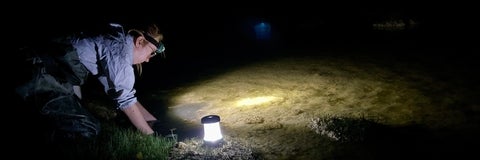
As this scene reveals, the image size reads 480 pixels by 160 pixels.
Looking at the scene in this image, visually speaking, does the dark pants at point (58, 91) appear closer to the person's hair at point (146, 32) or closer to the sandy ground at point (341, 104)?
the person's hair at point (146, 32)

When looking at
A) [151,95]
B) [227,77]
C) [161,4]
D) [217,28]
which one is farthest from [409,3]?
[151,95]

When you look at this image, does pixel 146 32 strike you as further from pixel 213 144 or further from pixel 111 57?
pixel 213 144

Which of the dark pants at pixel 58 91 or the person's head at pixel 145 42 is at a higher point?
the person's head at pixel 145 42

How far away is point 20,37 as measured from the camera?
13.9 feet

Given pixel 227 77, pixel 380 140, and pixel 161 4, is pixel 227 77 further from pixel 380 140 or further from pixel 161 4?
pixel 161 4

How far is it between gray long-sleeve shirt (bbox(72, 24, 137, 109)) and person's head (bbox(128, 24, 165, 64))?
0.51ft

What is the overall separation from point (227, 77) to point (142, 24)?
171 inches

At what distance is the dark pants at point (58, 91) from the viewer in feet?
12.8

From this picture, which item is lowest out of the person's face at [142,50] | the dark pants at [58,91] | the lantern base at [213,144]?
the lantern base at [213,144]

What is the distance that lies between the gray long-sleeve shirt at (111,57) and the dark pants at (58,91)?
5.9 inches

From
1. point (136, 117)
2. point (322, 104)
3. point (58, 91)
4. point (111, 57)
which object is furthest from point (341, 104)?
point (58, 91)

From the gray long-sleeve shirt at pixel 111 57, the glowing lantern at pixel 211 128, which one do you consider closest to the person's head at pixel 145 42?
the gray long-sleeve shirt at pixel 111 57

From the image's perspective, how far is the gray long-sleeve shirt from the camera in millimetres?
4332

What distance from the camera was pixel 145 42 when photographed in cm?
491
